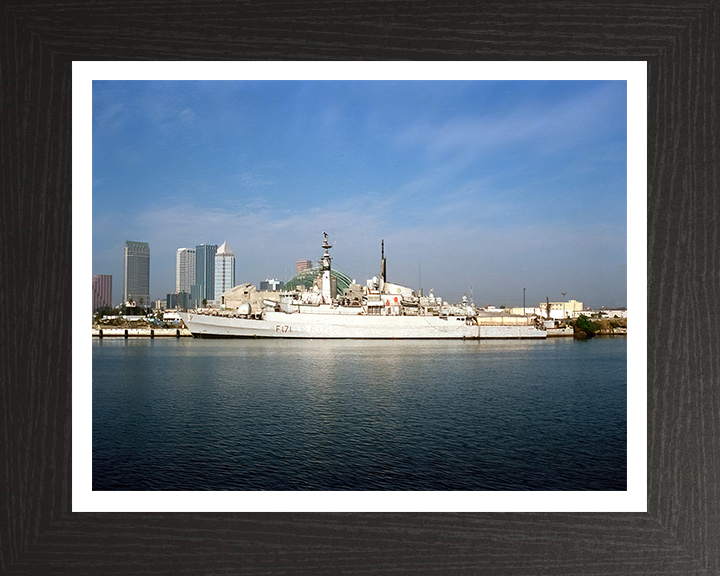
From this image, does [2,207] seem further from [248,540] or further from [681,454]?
[681,454]

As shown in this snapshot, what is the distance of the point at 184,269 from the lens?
1177 cm

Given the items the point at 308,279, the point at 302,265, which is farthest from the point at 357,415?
the point at 302,265

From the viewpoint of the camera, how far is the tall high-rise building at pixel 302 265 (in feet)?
38.6

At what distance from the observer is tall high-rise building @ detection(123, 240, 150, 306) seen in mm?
11133

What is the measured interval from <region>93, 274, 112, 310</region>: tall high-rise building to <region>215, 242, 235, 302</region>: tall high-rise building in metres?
2.28

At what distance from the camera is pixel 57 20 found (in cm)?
152

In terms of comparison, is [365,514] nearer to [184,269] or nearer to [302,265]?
[302,265]

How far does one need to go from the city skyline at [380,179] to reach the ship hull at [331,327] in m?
0.89

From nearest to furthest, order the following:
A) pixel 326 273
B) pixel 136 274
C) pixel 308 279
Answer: pixel 136 274, pixel 326 273, pixel 308 279

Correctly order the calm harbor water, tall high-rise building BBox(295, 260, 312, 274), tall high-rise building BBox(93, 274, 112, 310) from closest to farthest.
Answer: the calm harbor water → tall high-rise building BBox(93, 274, 112, 310) → tall high-rise building BBox(295, 260, 312, 274)

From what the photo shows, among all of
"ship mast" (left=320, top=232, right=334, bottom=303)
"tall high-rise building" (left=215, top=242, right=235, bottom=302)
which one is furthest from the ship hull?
"tall high-rise building" (left=215, top=242, right=235, bottom=302)

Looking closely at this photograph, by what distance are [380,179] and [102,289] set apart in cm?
645

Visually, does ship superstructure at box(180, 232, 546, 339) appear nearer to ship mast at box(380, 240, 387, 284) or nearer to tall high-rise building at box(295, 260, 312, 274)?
ship mast at box(380, 240, 387, 284)

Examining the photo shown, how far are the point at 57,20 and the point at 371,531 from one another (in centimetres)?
181
